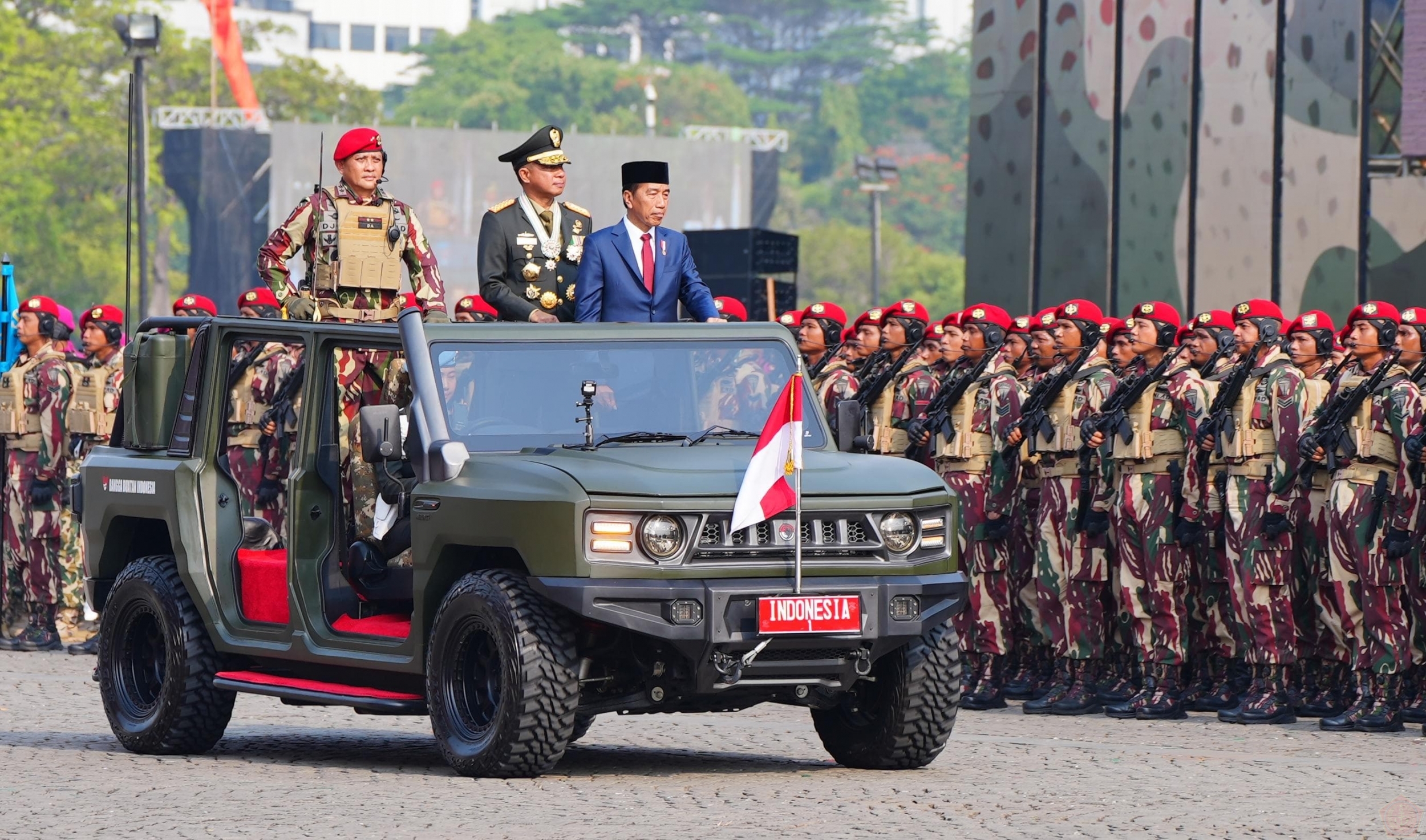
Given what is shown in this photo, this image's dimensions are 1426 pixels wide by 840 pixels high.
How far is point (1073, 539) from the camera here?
1641cm

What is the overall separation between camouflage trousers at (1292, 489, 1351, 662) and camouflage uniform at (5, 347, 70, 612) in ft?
30.4

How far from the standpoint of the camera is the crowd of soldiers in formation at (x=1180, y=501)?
580 inches

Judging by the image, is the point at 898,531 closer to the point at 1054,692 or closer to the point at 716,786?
the point at 716,786

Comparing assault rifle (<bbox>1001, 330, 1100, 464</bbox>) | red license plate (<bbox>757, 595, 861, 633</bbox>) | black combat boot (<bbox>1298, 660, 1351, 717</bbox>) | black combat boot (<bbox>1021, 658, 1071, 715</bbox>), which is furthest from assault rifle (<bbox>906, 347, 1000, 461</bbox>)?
red license plate (<bbox>757, 595, 861, 633</bbox>)

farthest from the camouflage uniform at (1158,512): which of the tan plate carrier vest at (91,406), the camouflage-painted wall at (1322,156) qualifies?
the camouflage-painted wall at (1322,156)

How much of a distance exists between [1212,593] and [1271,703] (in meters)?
1.02

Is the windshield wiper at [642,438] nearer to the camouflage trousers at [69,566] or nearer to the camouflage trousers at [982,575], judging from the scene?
the camouflage trousers at [982,575]

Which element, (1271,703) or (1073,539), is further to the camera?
(1073,539)

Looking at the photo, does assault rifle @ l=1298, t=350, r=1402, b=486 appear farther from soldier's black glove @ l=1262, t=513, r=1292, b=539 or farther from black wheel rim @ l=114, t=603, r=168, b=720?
black wheel rim @ l=114, t=603, r=168, b=720

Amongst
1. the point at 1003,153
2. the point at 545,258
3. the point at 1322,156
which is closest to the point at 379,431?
the point at 545,258

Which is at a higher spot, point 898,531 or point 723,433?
point 723,433

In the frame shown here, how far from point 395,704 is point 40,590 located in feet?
33.2

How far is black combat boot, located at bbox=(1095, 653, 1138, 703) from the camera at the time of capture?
16094 mm

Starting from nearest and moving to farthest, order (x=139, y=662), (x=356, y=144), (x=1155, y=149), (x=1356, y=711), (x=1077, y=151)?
(x=139, y=662) → (x=356, y=144) → (x=1356, y=711) → (x=1155, y=149) → (x=1077, y=151)
